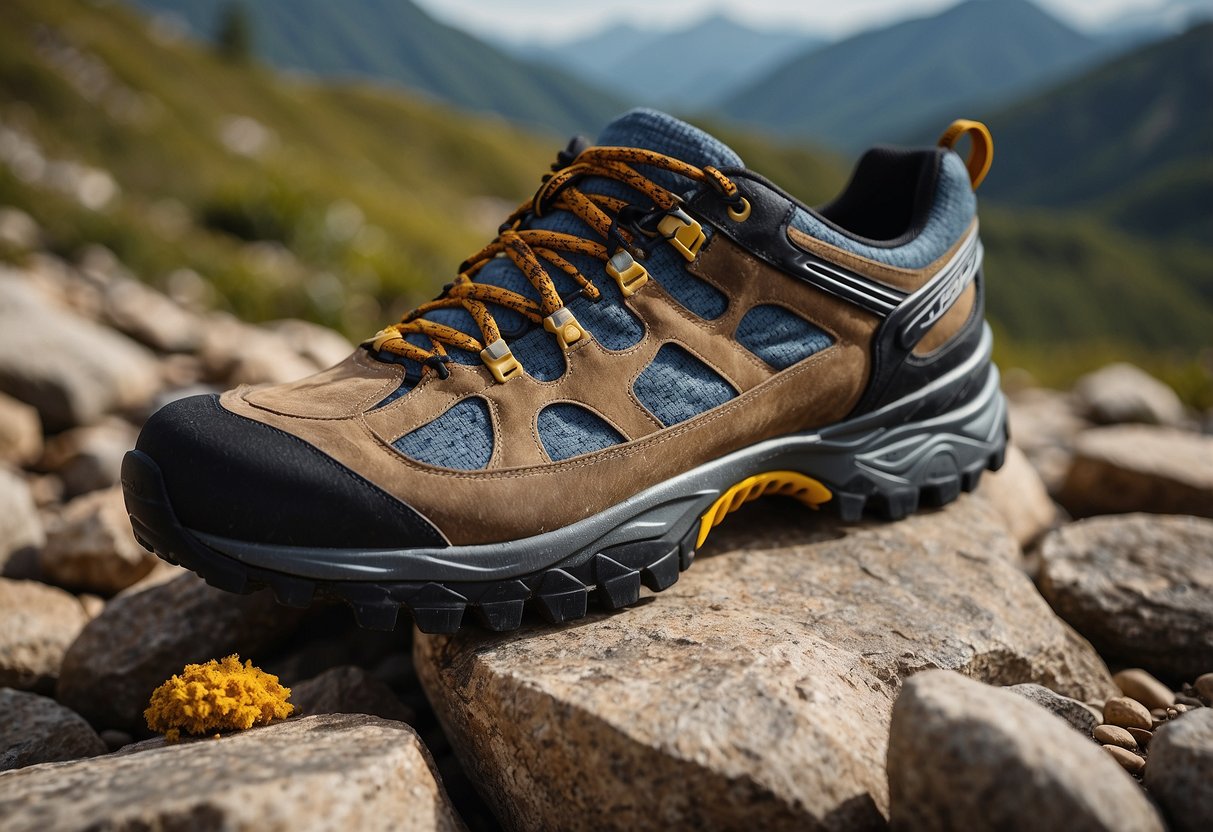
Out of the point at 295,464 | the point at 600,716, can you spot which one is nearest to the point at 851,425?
the point at 600,716

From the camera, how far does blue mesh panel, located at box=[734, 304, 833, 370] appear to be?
244 cm

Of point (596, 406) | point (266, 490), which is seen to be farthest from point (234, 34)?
point (266, 490)

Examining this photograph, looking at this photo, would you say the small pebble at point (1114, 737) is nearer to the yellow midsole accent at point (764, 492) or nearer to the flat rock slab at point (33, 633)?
the yellow midsole accent at point (764, 492)

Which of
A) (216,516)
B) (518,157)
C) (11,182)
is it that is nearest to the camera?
(216,516)

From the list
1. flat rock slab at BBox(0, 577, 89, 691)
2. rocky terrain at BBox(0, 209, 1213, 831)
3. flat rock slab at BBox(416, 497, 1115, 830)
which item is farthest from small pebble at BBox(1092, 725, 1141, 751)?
flat rock slab at BBox(0, 577, 89, 691)

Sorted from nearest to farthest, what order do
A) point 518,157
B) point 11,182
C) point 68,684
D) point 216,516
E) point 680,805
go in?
point 680,805, point 216,516, point 68,684, point 11,182, point 518,157

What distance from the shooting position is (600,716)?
1.68 metres

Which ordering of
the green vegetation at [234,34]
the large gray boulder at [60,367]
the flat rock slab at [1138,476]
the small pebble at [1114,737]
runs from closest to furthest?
the small pebble at [1114,737] → the flat rock slab at [1138,476] → the large gray boulder at [60,367] → the green vegetation at [234,34]

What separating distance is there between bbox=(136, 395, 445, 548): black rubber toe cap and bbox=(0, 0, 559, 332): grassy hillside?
267 inches

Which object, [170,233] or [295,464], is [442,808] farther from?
[170,233]

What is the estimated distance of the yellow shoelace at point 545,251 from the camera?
87.7 inches

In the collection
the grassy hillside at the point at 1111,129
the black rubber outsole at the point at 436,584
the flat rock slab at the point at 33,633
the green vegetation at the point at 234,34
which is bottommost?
the flat rock slab at the point at 33,633

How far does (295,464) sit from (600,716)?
842mm

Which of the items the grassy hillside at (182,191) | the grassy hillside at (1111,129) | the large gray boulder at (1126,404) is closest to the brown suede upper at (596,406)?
the large gray boulder at (1126,404)
